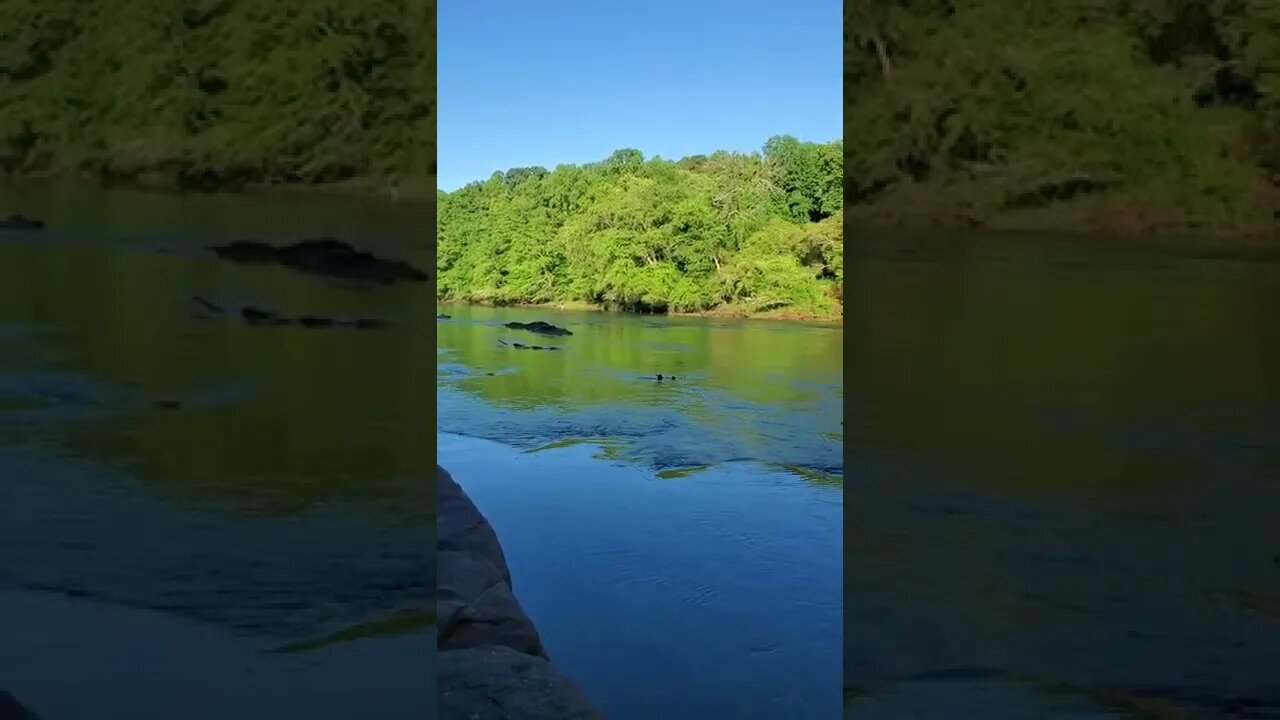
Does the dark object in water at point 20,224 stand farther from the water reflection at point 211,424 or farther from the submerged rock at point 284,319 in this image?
the submerged rock at point 284,319

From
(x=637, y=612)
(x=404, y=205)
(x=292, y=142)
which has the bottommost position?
(x=637, y=612)

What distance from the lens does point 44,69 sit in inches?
61.1

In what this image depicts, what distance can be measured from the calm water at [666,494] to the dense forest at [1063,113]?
503mm

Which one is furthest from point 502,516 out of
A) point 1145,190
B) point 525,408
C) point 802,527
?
point 1145,190

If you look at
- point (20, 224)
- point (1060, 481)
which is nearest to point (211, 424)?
point (20, 224)

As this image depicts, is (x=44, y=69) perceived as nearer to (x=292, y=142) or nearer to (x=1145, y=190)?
(x=292, y=142)

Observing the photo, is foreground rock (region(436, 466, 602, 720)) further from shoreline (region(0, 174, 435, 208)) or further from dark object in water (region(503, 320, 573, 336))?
dark object in water (region(503, 320, 573, 336))

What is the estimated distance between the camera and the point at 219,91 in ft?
5.11

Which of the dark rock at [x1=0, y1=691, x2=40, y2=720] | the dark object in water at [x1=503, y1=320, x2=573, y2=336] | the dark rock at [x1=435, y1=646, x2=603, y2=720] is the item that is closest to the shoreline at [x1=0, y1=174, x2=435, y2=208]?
the dark rock at [x1=0, y1=691, x2=40, y2=720]

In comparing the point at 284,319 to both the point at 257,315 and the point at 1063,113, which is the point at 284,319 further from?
the point at 1063,113

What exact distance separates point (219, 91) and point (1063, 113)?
167cm

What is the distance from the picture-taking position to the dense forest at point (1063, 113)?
4.84 ft

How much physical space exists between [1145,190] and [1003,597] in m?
0.83

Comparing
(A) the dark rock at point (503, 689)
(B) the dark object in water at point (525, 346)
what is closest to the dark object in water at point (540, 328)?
(B) the dark object in water at point (525, 346)
